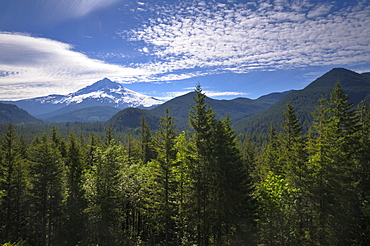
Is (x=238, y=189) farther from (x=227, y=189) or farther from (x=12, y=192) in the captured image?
(x=12, y=192)

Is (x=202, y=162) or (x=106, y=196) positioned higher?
(x=202, y=162)

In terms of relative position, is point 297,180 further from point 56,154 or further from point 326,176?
point 56,154

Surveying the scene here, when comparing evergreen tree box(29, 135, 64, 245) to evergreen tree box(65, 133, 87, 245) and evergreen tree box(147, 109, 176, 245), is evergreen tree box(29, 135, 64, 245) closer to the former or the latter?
evergreen tree box(65, 133, 87, 245)

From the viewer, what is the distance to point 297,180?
1927 cm

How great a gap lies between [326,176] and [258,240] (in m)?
8.37

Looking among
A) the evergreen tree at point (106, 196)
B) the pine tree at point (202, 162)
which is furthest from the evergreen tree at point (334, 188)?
the evergreen tree at point (106, 196)

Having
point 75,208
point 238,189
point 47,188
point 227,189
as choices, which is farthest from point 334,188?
point 47,188

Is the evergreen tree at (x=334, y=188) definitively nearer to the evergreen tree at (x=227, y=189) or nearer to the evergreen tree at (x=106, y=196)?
the evergreen tree at (x=227, y=189)

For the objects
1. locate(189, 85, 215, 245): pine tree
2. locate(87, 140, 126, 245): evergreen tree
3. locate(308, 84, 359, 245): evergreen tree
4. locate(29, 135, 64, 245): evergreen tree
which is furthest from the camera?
locate(29, 135, 64, 245): evergreen tree

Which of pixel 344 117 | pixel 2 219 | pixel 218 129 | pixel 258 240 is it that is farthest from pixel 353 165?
pixel 2 219

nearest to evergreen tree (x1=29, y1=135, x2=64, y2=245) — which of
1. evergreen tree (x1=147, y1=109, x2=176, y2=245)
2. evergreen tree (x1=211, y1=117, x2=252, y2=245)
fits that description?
evergreen tree (x1=147, y1=109, x2=176, y2=245)

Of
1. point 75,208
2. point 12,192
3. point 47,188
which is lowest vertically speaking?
point 75,208

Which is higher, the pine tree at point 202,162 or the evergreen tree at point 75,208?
the pine tree at point 202,162

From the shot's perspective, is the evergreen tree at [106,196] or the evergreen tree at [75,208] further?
the evergreen tree at [75,208]
